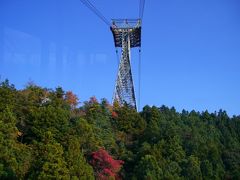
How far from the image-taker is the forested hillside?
26.4 m

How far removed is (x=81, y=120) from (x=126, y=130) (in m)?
8.25

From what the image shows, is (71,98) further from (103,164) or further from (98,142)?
(103,164)

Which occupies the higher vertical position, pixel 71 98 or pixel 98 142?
→ pixel 71 98

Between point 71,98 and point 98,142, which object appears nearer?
point 98,142

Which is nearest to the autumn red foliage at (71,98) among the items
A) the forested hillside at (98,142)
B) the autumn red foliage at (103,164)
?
the forested hillside at (98,142)

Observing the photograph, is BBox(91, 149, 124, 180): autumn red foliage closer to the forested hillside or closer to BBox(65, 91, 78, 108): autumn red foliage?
the forested hillside

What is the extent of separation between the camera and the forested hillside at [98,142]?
2642 cm

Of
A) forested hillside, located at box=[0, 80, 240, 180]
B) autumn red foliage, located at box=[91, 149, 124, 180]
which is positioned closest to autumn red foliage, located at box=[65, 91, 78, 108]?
forested hillside, located at box=[0, 80, 240, 180]

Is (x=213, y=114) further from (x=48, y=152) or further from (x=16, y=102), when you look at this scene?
(x=48, y=152)

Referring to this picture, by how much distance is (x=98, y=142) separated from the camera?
3334 cm

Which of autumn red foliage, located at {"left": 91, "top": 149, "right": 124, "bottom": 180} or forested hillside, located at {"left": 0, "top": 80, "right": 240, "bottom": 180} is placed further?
autumn red foliage, located at {"left": 91, "top": 149, "right": 124, "bottom": 180}

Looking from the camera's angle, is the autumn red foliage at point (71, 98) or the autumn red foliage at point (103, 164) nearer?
the autumn red foliage at point (103, 164)

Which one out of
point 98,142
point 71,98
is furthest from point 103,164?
point 71,98

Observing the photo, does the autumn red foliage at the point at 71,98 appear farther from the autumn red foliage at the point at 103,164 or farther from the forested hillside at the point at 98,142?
the autumn red foliage at the point at 103,164
